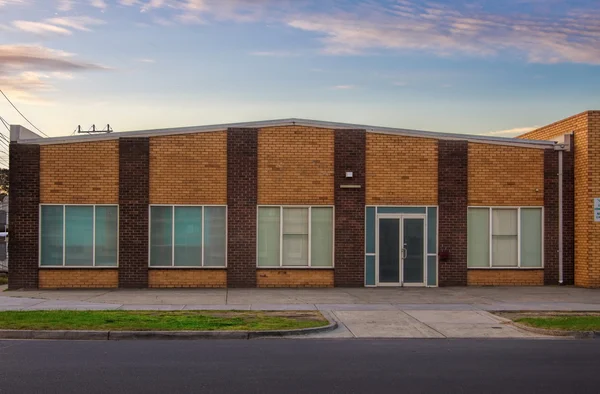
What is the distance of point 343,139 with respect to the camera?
24.3m

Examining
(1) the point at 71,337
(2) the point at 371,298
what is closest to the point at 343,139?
(2) the point at 371,298

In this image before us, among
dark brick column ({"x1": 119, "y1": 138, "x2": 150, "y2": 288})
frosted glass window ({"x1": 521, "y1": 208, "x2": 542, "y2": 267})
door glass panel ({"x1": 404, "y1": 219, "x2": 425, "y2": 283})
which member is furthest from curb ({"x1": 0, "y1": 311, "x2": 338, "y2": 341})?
frosted glass window ({"x1": 521, "y1": 208, "x2": 542, "y2": 267})

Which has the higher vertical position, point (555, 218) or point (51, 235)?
point (555, 218)

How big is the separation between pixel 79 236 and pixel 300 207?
22.9 ft

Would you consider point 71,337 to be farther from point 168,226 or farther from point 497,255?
point 497,255

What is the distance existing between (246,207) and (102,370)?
→ 45.5 feet

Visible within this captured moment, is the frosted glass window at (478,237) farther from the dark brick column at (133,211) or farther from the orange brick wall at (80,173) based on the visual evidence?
the orange brick wall at (80,173)

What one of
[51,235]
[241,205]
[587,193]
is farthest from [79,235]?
[587,193]

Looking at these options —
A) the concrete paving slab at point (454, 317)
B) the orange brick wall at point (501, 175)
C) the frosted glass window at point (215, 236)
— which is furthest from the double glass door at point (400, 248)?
the concrete paving slab at point (454, 317)

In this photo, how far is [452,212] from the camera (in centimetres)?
2455

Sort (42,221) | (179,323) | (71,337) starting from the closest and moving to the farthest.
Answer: (71,337) < (179,323) < (42,221)

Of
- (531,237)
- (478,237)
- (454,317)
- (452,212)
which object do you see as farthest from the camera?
(531,237)

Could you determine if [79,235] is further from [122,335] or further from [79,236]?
[122,335]

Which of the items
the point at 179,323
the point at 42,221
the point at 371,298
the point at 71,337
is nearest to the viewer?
the point at 71,337
